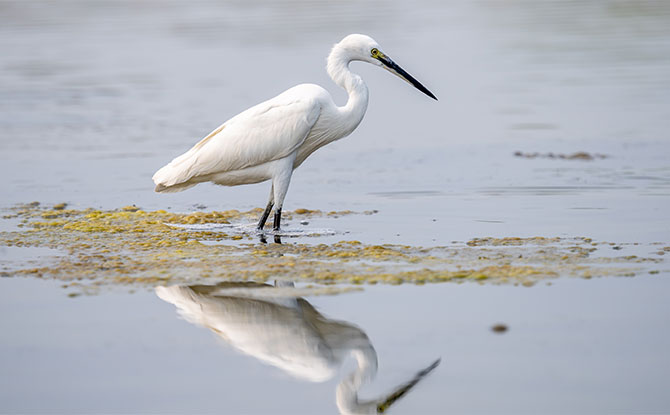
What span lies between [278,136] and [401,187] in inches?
101

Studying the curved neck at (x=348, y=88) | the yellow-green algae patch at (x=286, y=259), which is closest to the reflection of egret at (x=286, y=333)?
the yellow-green algae patch at (x=286, y=259)

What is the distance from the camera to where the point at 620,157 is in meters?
11.6

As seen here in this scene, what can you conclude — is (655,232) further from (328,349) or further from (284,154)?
(328,349)

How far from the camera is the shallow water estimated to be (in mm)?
4891

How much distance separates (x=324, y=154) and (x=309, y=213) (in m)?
3.42

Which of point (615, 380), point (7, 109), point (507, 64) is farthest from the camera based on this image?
point (507, 64)

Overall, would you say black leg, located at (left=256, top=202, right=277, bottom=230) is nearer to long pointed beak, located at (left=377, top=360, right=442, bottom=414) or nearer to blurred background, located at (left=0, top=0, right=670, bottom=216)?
blurred background, located at (left=0, top=0, right=670, bottom=216)

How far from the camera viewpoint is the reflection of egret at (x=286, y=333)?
4953mm

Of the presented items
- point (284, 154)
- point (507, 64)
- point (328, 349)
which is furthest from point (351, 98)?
point (507, 64)

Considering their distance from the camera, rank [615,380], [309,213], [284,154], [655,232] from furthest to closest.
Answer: [309,213] → [284,154] → [655,232] → [615,380]

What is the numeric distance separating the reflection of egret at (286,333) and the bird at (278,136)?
6.36 ft

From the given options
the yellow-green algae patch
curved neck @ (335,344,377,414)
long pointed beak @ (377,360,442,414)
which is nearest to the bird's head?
the yellow-green algae patch

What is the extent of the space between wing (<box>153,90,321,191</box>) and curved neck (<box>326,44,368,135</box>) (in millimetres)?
337

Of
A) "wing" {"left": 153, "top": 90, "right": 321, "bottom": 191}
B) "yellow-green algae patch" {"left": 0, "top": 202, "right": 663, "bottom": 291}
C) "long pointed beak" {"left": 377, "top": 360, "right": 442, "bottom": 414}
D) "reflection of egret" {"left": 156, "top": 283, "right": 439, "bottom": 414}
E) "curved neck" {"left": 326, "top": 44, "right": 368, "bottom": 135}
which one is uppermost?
"curved neck" {"left": 326, "top": 44, "right": 368, "bottom": 135}
